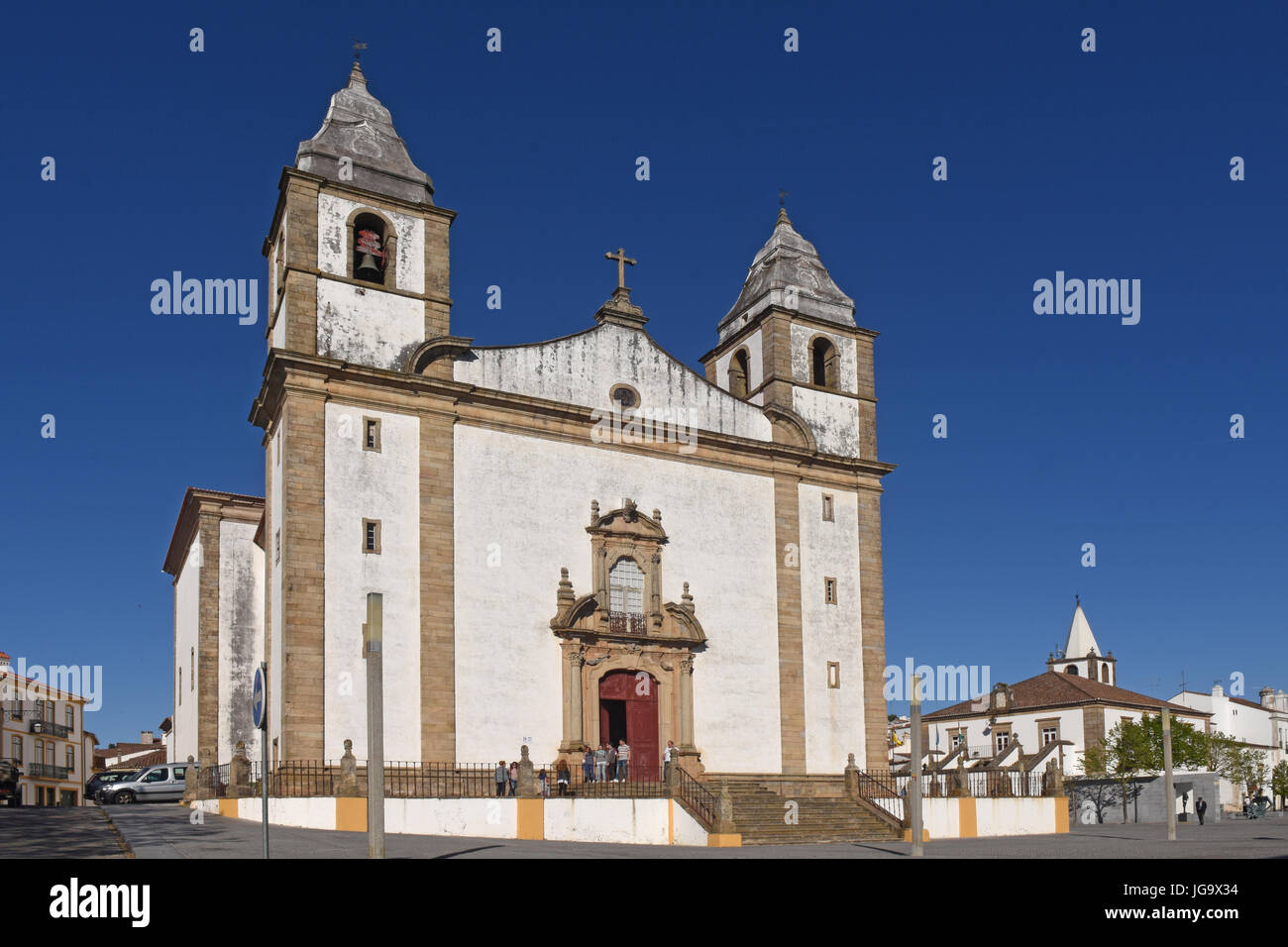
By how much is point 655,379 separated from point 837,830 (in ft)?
41.4

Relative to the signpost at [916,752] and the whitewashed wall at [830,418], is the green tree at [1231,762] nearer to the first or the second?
the whitewashed wall at [830,418]

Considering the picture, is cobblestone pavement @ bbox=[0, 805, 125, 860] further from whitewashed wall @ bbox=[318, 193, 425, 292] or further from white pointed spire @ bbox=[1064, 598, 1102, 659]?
white pointed spire @ bbox=[1064, 598, 1102, 659]

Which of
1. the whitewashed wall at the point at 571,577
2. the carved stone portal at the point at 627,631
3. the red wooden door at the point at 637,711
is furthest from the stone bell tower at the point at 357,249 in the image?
the red wooden door at the point at 637,711

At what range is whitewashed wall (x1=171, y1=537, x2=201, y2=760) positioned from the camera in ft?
116

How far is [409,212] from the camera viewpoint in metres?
29.4

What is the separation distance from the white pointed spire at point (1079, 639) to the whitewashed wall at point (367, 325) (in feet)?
223

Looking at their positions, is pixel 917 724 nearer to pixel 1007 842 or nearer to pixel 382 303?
pixel 1007 842

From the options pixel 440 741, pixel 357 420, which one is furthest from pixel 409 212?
pixel 440 741

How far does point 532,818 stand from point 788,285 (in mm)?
19020

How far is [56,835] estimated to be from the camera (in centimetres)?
1739

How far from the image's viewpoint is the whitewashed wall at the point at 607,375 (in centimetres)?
2992

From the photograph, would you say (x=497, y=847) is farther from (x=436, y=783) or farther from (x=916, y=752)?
(x=436, y=783)

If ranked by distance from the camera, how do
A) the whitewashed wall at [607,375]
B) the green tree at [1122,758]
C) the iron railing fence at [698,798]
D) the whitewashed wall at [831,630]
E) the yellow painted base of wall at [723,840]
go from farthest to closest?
the green tree at [1122,758] < the whitewashed wall at [831,630] < the whitewashed wall at [607,375] < the iron railing fence at [698,798] < the yellow painted base of wall at [723,840]
